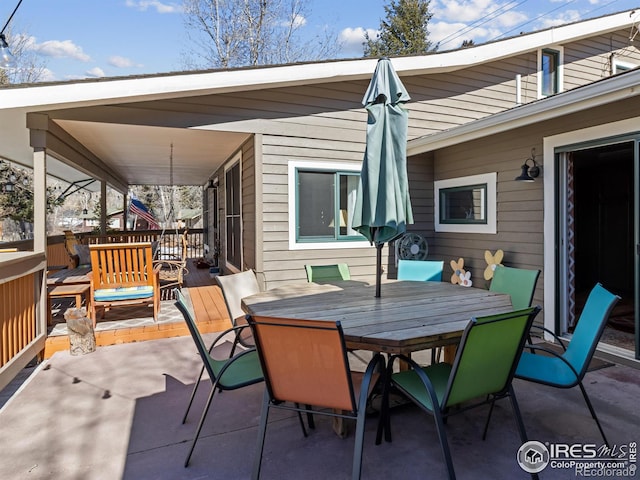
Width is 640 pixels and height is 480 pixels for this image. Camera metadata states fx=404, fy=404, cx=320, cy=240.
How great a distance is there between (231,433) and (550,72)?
7115 mm

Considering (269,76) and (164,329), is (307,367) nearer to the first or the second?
(164,329)

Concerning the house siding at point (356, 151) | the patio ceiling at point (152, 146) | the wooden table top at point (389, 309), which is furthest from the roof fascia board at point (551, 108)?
the patio ceiling at point (152, 146)

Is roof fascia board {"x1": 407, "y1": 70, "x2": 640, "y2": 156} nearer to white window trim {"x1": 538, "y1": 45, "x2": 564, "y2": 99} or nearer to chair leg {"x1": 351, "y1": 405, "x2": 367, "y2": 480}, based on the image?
white window trim {"x1": 538, "y1": 45, "x2": 564, "y2": 99}

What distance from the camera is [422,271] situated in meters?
3.94

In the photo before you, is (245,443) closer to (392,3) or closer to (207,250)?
(207,250)

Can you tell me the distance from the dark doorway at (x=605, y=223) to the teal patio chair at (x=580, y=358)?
14.3 ft

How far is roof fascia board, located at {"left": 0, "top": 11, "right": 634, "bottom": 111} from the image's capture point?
3617 mm

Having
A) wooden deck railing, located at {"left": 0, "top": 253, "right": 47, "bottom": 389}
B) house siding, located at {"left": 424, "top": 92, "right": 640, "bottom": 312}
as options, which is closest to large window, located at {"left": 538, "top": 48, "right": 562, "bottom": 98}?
house siding, located at {"left": 424, "top": 92, "right": 640, "bottom": 312}

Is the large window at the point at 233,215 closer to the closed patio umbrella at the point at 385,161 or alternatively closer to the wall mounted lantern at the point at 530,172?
the closed patio umbrella at the point at 385,161

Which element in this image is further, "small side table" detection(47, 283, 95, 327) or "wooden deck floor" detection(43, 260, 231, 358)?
"small side table" detection(47, 283, 95, 327)

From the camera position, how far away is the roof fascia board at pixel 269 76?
3.62 meters

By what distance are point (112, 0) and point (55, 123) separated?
8545 mm

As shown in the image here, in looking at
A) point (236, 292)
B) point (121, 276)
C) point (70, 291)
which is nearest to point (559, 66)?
point (236, 292)

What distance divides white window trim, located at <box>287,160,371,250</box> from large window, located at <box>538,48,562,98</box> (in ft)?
12.0
